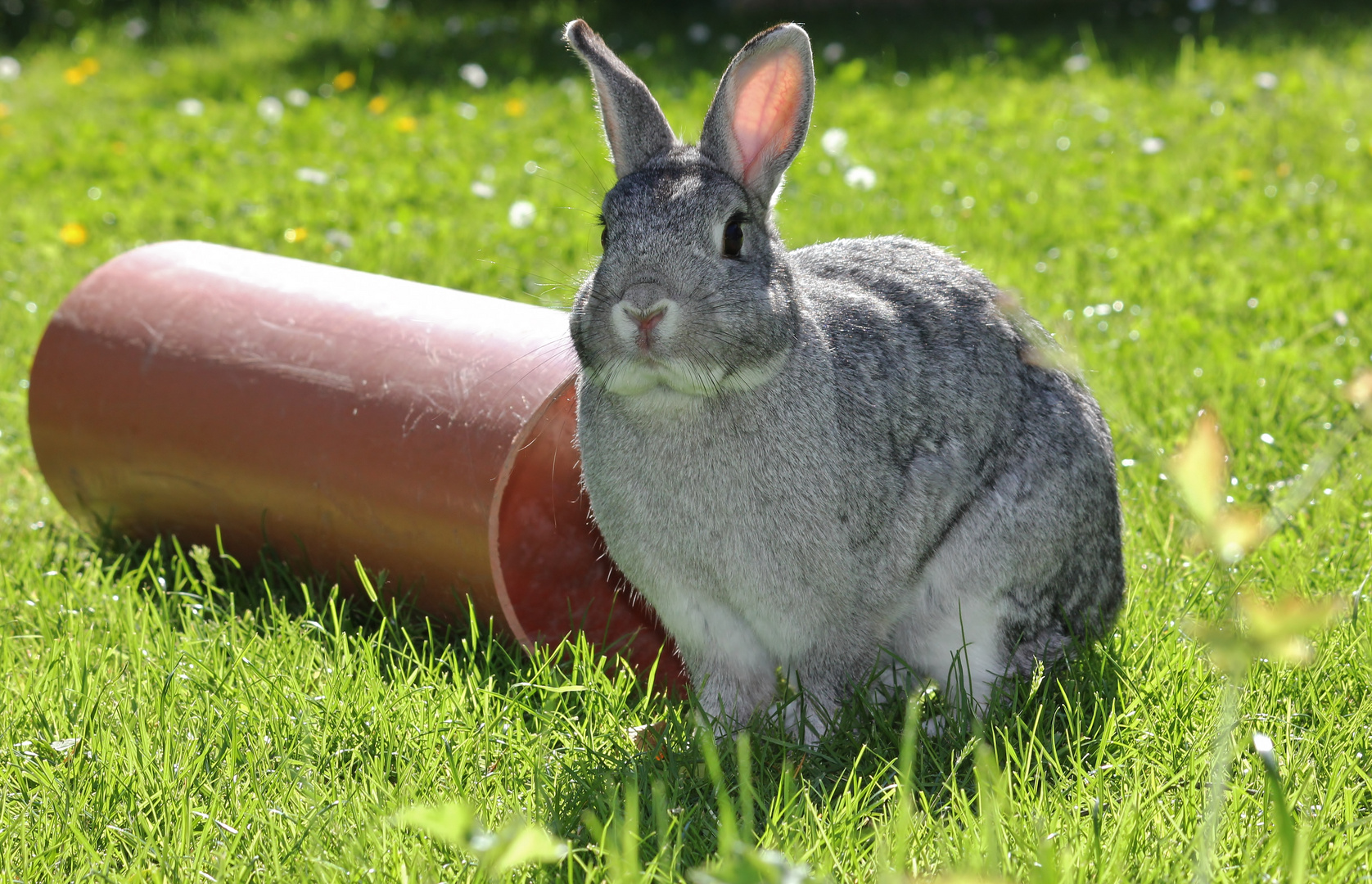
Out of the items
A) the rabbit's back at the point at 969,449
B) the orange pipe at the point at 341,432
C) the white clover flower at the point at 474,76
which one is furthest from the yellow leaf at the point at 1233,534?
the white clover flower at the point at 474,76

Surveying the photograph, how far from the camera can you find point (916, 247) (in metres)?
3.08

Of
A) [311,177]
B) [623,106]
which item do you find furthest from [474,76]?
[623,106]

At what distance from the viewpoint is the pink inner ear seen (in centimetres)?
254

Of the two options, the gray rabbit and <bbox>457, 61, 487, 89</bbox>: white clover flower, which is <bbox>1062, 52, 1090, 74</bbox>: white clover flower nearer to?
<bbox>457, 61, 487, 89</bbox>: white clover flower

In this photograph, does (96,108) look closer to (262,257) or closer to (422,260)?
(422,260)

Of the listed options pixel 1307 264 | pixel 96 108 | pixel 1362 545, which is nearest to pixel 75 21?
pixel 96 108

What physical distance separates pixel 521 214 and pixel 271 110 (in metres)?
2.92

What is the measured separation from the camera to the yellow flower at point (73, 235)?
5370mm

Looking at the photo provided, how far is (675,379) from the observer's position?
2.34 metres

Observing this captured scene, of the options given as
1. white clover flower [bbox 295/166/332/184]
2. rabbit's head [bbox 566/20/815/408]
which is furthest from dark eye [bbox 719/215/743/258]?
white clover flower [bbox 295/166/332/184]

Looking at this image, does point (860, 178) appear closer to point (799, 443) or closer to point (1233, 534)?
point (799, 443)

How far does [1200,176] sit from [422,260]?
10.4 feet

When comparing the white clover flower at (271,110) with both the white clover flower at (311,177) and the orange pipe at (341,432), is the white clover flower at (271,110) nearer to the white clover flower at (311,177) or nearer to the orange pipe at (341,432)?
the white clover flower at (311,177)

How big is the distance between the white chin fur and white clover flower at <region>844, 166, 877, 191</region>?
266 cm
